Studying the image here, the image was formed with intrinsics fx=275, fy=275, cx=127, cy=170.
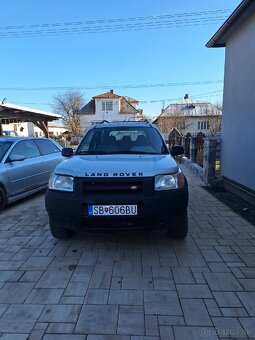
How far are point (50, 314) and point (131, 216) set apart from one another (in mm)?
1362

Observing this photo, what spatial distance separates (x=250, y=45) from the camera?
242 inches

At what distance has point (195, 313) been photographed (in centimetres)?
251

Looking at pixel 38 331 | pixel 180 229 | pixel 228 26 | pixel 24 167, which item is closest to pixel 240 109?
pixel 228 26

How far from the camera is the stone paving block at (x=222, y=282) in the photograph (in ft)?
9.51

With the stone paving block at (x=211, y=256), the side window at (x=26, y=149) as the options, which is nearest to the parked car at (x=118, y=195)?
the stone paving block at (x=211, y=256)

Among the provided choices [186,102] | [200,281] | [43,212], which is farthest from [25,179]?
[186,102]

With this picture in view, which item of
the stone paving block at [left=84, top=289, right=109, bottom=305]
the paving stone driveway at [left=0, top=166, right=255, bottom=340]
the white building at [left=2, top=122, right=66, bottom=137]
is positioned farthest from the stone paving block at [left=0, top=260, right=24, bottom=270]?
the white building at [left=2, top=122, right=66, bottom=137]

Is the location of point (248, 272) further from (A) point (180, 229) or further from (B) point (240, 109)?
(B) point (240, 109)

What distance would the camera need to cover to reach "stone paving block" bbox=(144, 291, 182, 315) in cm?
255

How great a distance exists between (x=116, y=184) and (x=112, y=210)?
32 cm

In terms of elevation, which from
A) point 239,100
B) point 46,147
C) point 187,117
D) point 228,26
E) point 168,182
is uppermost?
point 228,26

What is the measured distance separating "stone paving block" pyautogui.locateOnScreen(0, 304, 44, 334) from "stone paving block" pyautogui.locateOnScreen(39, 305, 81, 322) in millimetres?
66

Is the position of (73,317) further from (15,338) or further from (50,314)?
(15,338)

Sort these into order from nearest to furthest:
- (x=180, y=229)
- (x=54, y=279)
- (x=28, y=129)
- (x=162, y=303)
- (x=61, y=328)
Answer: (x=61, y=328)
(x=162, y=303)
(x=54, y=279)
(x=180, y=229)
(x=28, y=129)
